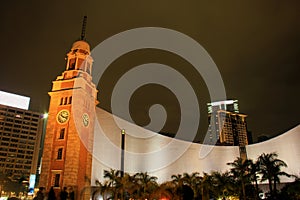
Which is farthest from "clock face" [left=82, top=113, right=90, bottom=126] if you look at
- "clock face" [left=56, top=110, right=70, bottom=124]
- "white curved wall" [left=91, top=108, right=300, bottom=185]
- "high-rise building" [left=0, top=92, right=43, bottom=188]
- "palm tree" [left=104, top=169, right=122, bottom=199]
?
"high-rise building" [left=0, top=92, right=43, bottom=188]

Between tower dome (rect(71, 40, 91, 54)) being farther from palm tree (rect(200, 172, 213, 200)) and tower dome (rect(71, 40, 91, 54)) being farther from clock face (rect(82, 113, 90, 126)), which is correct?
palm tree (rect(200, 172, 213, 200))

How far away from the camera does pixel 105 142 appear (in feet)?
101

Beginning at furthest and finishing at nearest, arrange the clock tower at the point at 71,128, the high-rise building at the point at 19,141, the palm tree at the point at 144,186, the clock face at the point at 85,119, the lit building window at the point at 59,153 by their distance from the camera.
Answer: the high-rise building at the point at 19,141
the palm tree at the point at 144,186
the clock face at the point at 85,119
the lit building window at the point at 59,153
the clock tower at the point at 71,128

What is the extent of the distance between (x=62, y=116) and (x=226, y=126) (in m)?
114

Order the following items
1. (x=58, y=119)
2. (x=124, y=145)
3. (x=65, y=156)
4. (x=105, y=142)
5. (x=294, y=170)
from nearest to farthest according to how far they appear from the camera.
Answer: (x=65, y=156) < (x=58, y=119) < (x=105, y=142) < (x=124, y=145) < (x=294, y=170)

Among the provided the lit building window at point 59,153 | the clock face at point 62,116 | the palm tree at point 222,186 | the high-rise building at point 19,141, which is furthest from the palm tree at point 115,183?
the high-rise building at point 19,141

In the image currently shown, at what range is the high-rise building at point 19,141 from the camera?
264ft

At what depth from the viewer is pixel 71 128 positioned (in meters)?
23.5

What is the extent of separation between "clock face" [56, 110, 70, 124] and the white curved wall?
5760 mm

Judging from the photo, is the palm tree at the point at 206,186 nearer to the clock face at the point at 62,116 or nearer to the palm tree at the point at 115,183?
the palm tree at the point at 115,183

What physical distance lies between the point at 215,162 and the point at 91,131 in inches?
915

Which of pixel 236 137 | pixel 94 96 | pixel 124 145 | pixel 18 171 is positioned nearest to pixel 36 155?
pixel 18 171

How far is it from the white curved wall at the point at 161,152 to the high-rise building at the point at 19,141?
5528 centimetres

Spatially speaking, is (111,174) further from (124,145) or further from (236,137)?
(236,137)
